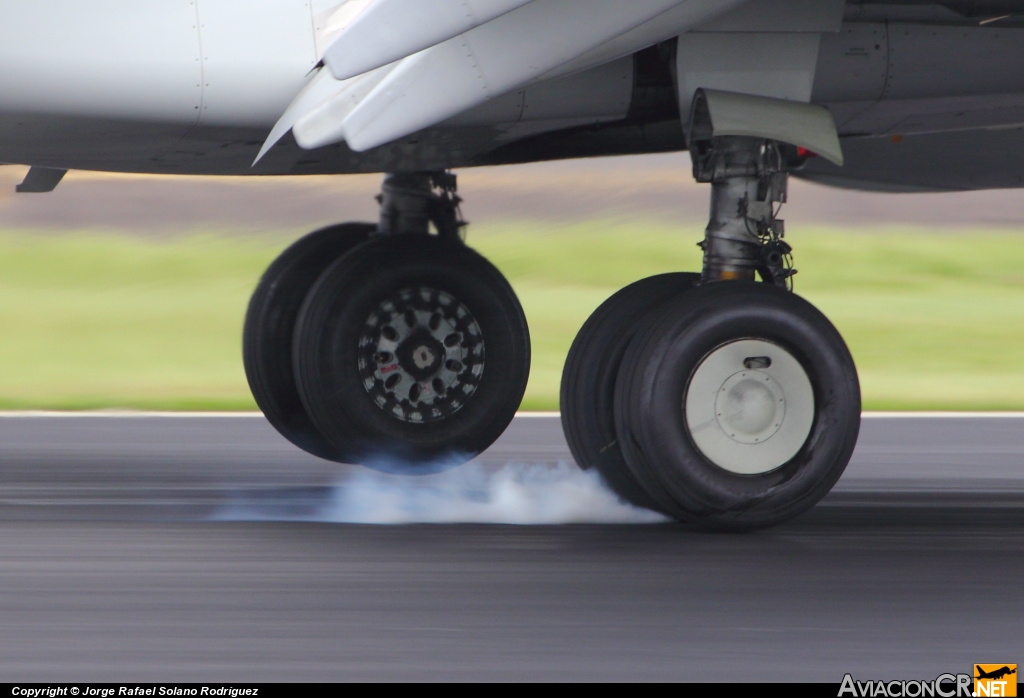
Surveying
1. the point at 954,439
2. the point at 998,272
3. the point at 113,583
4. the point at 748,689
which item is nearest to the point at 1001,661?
the point at 748,689

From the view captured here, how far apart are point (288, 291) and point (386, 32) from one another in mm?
3054

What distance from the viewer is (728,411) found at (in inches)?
262

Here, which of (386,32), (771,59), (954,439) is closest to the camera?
(386,32)

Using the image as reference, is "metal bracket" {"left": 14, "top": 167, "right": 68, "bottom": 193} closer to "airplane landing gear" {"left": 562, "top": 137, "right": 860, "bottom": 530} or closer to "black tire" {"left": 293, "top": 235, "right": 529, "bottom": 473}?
"black tire" {"left": 293, "top": 235, "right": 529, "bottom": 473}

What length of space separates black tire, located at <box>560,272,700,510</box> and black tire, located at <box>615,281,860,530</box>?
0.46 meters

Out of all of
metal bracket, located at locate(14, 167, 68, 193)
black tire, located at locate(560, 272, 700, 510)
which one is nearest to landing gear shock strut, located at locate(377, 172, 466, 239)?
metal bracket, located at locate(14, 167, 68, 193)

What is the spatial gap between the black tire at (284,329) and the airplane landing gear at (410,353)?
9.6 inches

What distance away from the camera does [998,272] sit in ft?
79.0

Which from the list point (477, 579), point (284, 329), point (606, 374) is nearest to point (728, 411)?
point (606, 374)

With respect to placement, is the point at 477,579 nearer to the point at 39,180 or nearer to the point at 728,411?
the point at 728,411

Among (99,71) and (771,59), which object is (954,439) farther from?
(99,71)

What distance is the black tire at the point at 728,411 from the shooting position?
6566 millimetres

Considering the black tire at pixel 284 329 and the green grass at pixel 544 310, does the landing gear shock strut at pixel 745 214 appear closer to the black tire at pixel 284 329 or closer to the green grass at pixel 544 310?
the black tire at pixel 284 329

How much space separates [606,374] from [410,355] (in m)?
1.57
